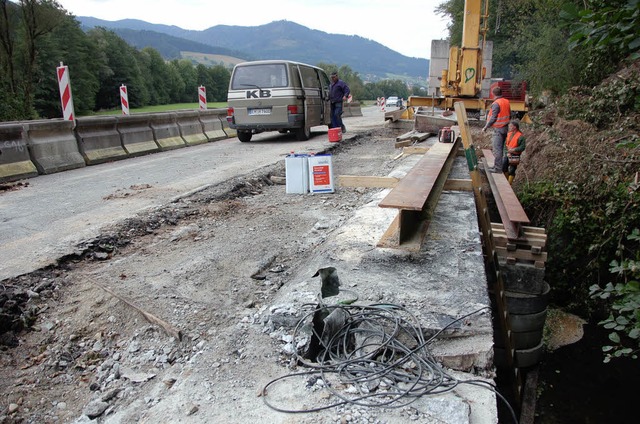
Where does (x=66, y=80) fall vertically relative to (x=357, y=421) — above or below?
above

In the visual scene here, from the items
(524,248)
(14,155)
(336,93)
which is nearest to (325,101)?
(336,93)

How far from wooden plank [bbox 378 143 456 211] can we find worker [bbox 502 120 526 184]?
2.07 metres

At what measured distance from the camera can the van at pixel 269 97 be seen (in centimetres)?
1166

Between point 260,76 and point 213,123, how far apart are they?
9.83ft

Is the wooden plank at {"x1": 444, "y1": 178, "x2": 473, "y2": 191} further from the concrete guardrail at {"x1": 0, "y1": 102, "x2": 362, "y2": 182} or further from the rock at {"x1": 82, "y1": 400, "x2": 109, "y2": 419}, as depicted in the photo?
the concrete guardrail at {"x1": 0, "y1": 102, "x2": 362, "y2": 182}

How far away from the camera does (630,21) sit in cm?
245

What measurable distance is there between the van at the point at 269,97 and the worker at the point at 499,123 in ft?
17.9

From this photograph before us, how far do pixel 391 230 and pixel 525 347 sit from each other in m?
2.54

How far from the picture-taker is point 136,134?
10.6 m

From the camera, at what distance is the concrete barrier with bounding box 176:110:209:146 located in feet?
40.9

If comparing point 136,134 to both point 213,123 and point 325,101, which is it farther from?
point 325,101

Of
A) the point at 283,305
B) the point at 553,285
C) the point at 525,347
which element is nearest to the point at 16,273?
the point at 283,305

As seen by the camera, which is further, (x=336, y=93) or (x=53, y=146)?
(x=336, y=93)

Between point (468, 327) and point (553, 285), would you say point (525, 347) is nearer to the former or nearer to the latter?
point (553, 285)
